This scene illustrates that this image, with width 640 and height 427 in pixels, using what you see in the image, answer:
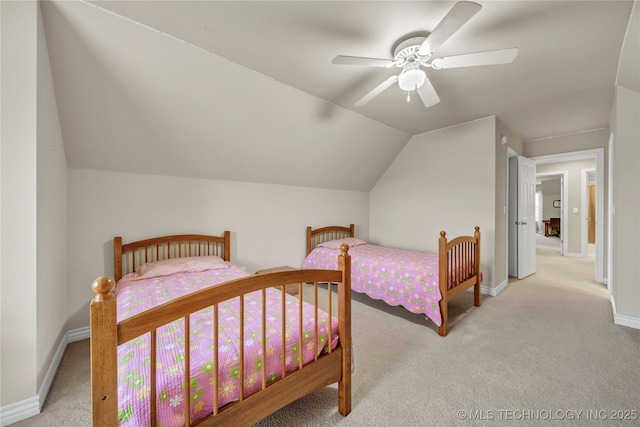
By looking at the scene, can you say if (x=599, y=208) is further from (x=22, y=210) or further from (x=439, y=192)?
(x=22, y=210)

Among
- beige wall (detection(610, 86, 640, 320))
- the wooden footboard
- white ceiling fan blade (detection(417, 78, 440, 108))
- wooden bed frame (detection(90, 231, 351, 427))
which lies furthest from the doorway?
wooden bed frame (detection(90, 231, 351, 427))

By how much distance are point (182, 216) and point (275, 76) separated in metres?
1.85

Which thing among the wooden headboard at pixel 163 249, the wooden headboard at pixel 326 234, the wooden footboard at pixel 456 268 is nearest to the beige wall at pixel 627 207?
the wooden footboard at pixel 456 268

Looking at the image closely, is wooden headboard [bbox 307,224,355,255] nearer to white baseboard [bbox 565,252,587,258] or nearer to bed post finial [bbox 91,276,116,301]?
bed post finial [bbox 91,276,116,301]

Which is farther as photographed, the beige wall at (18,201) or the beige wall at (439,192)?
the beige wall at (439,192)

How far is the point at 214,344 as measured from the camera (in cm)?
103

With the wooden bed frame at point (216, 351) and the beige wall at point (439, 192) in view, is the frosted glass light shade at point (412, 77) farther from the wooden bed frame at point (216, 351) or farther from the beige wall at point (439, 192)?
the beige wall at point (439, 192)

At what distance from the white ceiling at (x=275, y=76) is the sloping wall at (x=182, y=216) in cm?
17

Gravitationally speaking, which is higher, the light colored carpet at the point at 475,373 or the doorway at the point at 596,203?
the doorway at the point at 596,203

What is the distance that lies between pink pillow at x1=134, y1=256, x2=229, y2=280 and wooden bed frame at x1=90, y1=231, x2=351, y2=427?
1635mm

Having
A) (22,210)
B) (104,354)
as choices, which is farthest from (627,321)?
(22,210)

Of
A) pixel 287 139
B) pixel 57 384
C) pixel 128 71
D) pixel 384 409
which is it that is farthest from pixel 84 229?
pixel 384 409

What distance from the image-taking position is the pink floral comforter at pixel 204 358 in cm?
96

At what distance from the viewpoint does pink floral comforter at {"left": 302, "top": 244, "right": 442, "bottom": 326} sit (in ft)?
8.34
